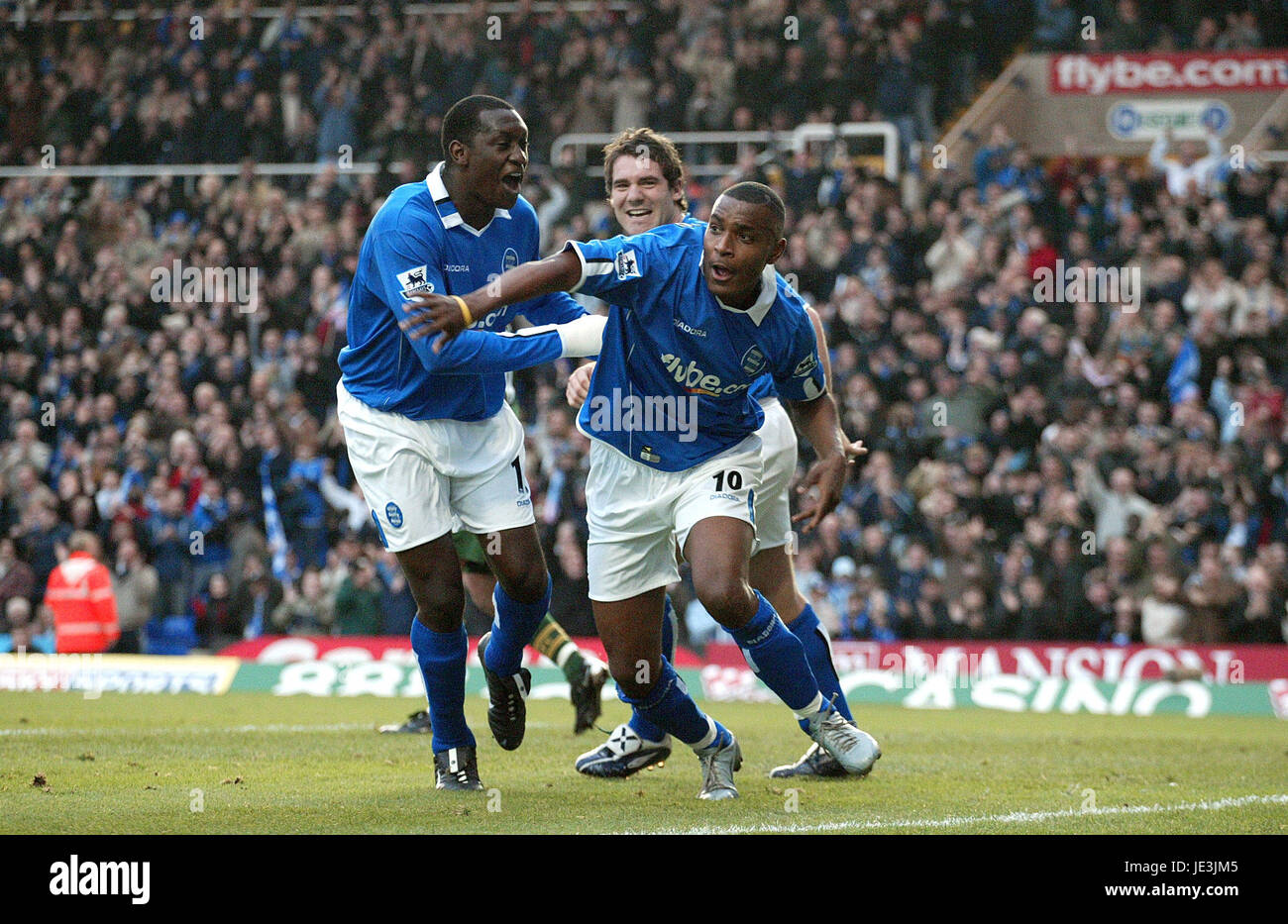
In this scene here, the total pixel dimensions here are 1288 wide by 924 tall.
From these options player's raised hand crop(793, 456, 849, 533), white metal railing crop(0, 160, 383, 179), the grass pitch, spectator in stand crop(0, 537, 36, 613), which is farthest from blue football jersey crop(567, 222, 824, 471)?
white metal railing crop(0, 160, 383, 179)

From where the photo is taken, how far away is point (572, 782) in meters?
7.17

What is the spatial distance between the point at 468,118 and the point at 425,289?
2.54 ft

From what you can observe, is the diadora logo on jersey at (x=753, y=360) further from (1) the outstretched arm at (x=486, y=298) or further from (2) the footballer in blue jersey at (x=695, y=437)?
(1) the outstretched arm at (x=486, y=298)

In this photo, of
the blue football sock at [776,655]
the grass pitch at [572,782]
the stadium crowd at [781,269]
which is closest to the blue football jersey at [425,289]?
the blue football sock at [776,655]

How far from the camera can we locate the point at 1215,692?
12930 mm

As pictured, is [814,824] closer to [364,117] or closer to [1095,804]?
[1095,804]

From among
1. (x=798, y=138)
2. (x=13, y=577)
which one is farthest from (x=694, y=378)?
(x=798, y=138)

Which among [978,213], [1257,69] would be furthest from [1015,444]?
[1257,69]

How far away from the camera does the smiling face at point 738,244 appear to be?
20.1ft

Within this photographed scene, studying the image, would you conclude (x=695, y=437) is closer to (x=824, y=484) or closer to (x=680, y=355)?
(x=680, y=355)

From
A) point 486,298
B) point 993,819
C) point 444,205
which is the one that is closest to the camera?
point 486,298

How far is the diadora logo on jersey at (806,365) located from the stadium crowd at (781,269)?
7782 mm

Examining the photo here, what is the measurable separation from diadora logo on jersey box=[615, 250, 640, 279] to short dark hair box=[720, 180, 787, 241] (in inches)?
16.9

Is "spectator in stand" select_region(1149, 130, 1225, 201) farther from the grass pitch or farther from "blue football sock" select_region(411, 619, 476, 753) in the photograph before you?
"blue football sock" select_region(411, 619, 476, 753)
